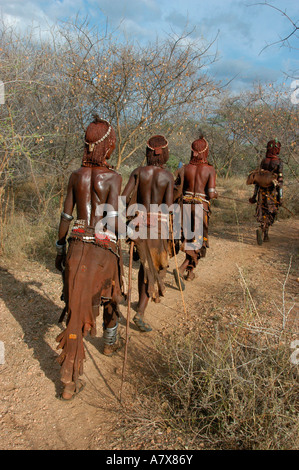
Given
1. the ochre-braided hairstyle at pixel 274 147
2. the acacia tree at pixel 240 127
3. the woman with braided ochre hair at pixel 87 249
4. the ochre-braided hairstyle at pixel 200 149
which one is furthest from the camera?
the acacia tree at pixel 240 127

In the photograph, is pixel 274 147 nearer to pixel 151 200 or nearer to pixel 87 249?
pixel 151 200

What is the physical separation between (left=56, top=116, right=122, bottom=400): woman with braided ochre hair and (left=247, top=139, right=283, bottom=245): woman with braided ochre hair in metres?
4.80

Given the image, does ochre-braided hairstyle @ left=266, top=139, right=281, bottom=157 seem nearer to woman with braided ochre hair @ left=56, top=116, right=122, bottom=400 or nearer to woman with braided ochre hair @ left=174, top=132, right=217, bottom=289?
woman with braided ochre hair @ left=174, top=132, right=217, bottom=289

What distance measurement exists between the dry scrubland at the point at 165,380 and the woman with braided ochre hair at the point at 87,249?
1.06 ft

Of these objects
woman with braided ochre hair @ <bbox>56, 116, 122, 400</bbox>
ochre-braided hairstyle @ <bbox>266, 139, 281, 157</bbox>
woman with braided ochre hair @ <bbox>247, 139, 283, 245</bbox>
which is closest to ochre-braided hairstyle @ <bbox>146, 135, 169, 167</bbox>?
woman with braided ochre hair @ <bbox>56, 116, 122, 400</bbox>

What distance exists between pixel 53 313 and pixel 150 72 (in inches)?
200

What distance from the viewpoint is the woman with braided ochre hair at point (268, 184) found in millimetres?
6801

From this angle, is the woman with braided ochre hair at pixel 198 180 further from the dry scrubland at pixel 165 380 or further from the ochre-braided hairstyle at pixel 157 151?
the dry scrubland at pixel 165 380

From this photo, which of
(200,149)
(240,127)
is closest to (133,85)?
(200,149)

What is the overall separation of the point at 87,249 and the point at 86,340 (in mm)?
1239

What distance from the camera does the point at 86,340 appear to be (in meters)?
3.41

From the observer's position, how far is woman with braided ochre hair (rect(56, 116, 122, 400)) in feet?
8.25

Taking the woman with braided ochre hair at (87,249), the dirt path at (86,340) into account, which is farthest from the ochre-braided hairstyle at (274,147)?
the woman with braided ochre hair at (87,249)

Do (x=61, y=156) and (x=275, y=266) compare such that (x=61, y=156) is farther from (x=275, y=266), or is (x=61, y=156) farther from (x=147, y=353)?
(x=147, y=353)
